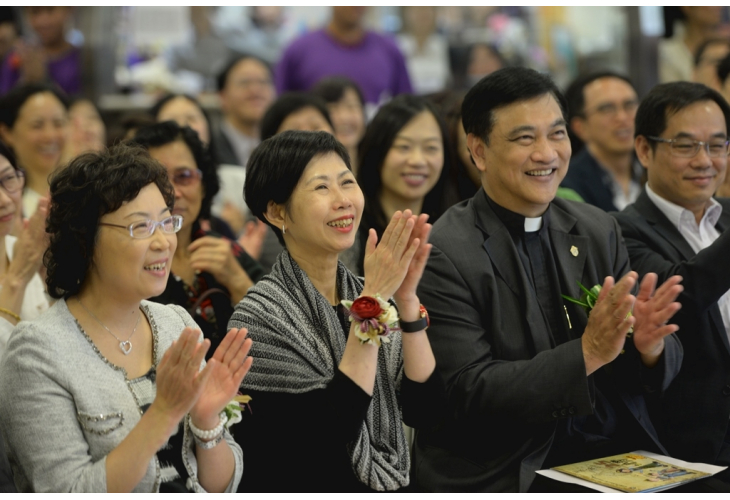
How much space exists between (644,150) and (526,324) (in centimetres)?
103

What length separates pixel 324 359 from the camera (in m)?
2.38

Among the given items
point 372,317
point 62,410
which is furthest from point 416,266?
point 62,410

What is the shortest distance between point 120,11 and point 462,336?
19.5 feet

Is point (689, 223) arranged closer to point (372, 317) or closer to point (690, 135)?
point (690, 135)

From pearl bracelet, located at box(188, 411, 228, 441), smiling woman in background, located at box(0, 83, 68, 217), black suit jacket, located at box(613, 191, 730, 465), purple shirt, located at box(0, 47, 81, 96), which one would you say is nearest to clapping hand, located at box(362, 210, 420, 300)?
pearl bracelet, located at box(188, 411, 228, 441)

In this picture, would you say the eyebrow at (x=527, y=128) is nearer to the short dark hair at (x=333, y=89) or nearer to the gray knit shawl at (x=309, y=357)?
the gray knit shawl at (x=309, y=357)

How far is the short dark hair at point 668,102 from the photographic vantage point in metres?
3.10

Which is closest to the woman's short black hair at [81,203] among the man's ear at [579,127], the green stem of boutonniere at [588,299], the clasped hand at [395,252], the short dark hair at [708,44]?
the clasped hand at [395,252]

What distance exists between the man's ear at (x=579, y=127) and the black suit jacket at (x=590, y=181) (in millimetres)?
229

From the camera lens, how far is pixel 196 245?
10.8 feet

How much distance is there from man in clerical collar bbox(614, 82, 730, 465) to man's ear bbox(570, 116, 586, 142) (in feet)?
5.26

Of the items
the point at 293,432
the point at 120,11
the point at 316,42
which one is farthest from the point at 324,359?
the point at 120,11

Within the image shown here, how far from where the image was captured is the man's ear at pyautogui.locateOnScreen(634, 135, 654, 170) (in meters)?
3.19
